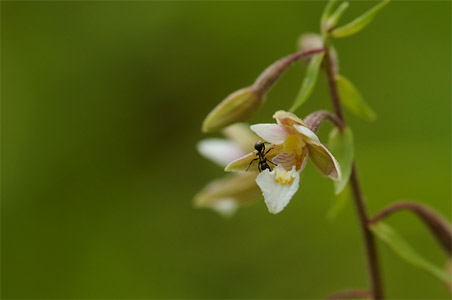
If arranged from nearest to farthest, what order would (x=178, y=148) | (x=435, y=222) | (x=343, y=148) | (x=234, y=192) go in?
(x=343, y=148), (x=435, y=222), (x=234, y=192), (x=178, y=148)

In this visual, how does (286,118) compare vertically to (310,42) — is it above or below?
below

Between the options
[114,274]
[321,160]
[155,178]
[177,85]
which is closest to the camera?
[321,160]

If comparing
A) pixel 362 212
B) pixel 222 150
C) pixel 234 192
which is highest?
pixel 222 150

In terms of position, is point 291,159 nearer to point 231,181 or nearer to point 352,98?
point 352,98

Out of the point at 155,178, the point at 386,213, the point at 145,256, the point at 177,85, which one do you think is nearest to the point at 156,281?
the point at 145,256

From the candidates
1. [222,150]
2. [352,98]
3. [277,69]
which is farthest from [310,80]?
[222,150]

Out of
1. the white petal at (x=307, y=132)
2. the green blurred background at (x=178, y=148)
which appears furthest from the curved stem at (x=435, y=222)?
the green blurred background at (x=178, y=148)

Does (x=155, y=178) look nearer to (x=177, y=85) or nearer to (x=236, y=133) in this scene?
(x=177, y=85)
